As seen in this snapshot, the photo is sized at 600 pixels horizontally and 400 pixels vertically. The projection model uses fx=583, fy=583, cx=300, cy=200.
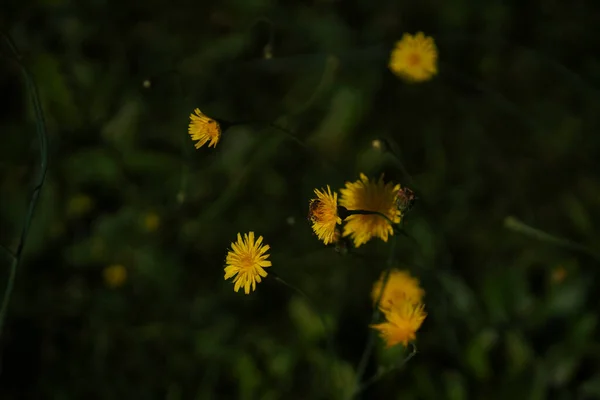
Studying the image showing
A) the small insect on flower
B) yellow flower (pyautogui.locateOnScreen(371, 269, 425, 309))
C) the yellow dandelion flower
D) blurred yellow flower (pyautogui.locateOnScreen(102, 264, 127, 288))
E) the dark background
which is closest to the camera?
the small insect on flower

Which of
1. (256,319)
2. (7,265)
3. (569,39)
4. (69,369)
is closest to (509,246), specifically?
(569,39)

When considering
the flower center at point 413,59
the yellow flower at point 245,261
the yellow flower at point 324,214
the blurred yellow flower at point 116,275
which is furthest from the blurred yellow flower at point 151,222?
the flower center at point 413,59

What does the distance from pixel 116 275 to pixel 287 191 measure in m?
0.86

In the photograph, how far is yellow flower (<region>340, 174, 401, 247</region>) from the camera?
1765mm

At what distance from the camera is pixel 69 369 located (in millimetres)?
2518

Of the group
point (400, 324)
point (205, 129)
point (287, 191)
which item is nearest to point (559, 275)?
point (400, 324)

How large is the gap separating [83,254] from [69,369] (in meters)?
0.50

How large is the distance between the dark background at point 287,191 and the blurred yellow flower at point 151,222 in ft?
0.04

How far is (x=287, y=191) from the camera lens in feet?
8.88

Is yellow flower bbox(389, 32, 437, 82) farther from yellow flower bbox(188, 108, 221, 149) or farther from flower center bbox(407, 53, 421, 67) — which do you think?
yellow flower bbox(188, 108, 221, 149)

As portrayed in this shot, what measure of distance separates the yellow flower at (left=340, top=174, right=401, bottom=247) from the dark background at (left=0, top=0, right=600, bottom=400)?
1.81ft

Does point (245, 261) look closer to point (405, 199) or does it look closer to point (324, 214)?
point (324, 214)

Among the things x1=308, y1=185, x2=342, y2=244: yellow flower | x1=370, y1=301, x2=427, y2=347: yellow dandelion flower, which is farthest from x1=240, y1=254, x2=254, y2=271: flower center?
x1=370, y1=301, x2=427, y2=347: yellow dandelion flower

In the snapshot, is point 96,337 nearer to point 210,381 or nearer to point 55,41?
point 210,381
